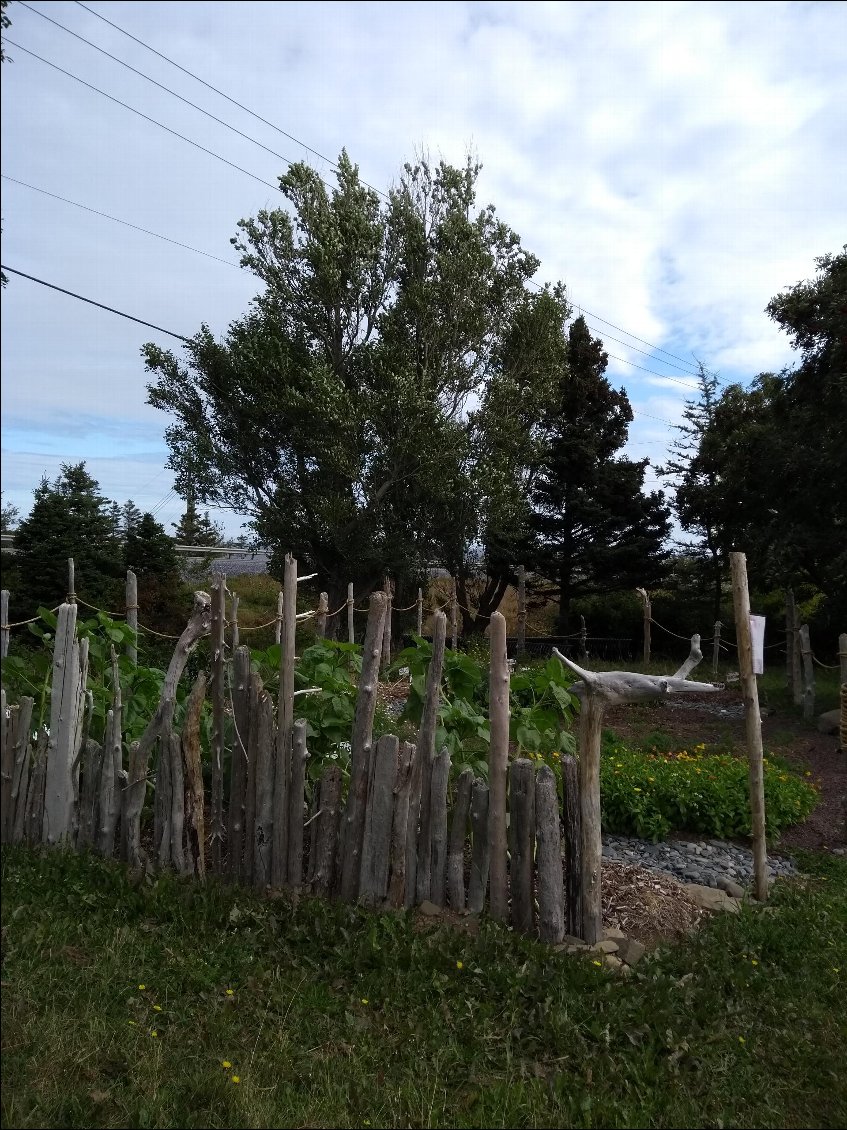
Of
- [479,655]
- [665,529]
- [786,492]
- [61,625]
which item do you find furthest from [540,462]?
[61,625]

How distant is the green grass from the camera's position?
2688 mm

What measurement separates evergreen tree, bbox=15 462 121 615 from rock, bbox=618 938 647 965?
1077 centimetres

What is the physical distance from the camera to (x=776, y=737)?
1085 centimetres

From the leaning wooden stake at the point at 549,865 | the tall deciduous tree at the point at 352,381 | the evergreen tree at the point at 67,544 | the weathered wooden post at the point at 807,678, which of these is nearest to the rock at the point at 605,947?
the leaning wooden stake at the point at 549,865

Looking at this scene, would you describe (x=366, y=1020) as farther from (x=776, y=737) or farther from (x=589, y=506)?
(x=589, y=506)

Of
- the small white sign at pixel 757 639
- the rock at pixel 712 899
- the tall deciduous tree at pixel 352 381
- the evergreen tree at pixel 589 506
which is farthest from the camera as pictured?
the evergreen tree at pixel 589 506

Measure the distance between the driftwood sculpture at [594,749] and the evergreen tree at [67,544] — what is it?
10460 mm

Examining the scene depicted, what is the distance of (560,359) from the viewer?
2009cm

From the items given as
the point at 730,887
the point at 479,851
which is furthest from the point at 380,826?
the point at 730,887

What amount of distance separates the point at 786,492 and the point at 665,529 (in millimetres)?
7915

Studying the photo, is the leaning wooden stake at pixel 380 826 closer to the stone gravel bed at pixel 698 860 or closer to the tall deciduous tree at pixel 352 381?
the stone gravel bed at pixel 698 860

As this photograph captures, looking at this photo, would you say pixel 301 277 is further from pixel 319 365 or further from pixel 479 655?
pixel 479 655

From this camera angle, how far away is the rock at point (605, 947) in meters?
3.88

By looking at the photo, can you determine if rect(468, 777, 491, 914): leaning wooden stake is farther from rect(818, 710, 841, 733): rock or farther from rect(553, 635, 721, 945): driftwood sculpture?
rect(818, 710, 841, 733): rock
